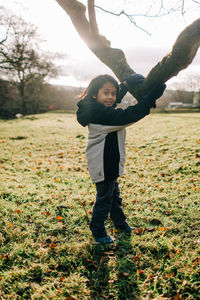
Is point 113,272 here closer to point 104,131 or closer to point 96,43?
point 104,131

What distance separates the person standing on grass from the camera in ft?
7.60

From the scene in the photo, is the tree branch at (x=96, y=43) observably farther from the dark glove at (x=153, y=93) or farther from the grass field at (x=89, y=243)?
the grass field at (x=89, y=243)

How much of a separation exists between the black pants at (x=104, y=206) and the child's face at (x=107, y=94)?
3.13 feet

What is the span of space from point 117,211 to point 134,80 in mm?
1712

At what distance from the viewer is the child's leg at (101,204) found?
8.39ft

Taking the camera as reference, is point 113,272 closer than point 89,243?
Yes

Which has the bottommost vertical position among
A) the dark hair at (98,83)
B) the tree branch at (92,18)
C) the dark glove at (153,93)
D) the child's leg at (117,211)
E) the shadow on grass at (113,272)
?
the shadow on grass at (113,272)

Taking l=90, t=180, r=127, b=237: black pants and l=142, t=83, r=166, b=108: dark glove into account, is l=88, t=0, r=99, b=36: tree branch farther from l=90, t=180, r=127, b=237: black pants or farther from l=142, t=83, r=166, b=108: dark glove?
l=90, t=180, r=127, b=237: black pants

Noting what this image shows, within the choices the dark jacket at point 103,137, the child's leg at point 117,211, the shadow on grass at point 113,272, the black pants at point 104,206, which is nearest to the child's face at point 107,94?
the dark jacket at point 103,137

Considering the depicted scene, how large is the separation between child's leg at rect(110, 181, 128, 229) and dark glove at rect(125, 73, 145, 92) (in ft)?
4.22

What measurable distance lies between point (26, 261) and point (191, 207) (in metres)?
2.56

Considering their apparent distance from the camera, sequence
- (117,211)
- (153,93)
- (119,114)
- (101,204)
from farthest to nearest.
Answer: (117,211)
(101,204)
(119,114)
(153,93)

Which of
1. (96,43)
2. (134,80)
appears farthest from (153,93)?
(96,43)

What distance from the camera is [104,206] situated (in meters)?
2.60
